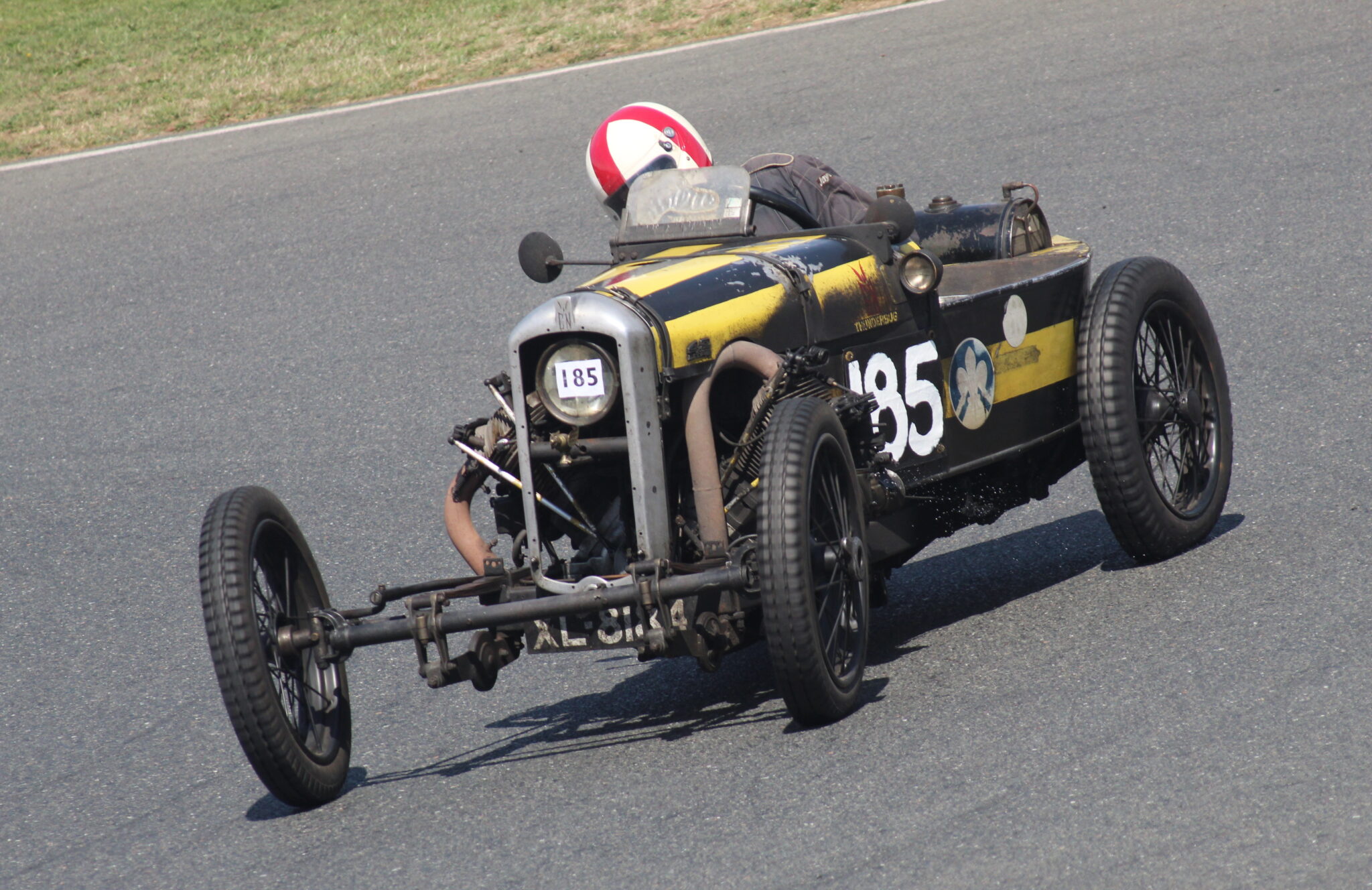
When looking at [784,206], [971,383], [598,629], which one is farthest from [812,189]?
[598,629]

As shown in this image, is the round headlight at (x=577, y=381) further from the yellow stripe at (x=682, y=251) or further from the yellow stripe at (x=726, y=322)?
the yellow stripe at (x=682, y=251)

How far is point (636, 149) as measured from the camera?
6.11m

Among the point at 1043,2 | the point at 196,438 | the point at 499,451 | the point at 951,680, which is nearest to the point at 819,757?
the point at 951,680

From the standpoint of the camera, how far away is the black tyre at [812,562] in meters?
4.41

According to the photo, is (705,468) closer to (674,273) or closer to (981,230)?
(674,273)

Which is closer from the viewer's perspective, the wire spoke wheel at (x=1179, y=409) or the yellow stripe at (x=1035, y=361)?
the yellow stripe at (x=1035, y=361)

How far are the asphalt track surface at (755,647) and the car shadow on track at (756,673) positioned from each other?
0.03 metres

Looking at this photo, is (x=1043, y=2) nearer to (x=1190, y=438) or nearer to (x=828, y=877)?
(x=1190, y=438)

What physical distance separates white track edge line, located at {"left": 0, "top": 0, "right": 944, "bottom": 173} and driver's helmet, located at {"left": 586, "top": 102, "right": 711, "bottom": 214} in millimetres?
6925

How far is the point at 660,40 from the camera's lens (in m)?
13.3

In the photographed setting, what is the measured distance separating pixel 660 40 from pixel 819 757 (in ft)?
31.7

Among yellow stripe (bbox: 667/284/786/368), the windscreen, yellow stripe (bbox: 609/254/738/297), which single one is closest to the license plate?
yellow stripe (bbox: 667/284/786/368)

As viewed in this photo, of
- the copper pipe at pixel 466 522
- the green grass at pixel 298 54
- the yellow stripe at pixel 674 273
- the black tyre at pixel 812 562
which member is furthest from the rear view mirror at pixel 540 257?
the green grass at pixel 298 54

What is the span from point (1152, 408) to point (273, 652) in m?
3.11
